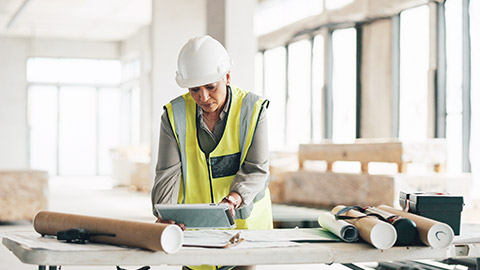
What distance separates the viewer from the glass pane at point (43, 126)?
24.1m

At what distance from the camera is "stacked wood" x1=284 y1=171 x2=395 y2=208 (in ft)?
24.8

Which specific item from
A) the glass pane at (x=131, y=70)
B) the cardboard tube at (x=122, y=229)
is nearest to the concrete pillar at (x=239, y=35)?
the cardboard tube at (x=122, y=229)

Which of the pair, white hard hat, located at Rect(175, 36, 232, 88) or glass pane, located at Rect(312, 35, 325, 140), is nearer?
white hard hat, located at Rect(175, 36, 232, 88)

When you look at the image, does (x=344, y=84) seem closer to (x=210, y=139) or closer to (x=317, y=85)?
(x=317, y=85)

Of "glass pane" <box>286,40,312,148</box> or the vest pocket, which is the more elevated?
"glass pane" <box>286,40,312,148</box>

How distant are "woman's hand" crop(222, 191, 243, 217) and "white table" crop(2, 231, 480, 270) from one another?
0.47 meters

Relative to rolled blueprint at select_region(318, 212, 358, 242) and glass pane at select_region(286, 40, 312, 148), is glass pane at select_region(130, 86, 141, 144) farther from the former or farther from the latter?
rolled blueprint at select_region(318, 212, 358, 242)

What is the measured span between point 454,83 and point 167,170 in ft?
23.8

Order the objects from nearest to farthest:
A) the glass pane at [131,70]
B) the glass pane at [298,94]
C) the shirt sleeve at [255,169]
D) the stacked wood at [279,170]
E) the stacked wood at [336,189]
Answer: the shirt sleeve at [255,169]
the stacked wood at [336,189]
the stacked wood at [279,170]
the glass pane at [298,94]
the glass pane at [131,70]

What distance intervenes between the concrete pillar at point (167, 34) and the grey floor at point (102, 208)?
5.38ft

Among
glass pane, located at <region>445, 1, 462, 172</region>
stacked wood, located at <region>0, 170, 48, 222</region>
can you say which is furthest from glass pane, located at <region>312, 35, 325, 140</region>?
stacked wood, located at <region>0, 170, 48, 222</region>

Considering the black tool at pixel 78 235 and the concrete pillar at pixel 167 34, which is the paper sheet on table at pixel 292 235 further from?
the concrete pillar at pixel 167 34

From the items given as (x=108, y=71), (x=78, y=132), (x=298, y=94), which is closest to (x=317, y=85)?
(x=298, y=94)

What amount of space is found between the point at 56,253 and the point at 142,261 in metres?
0.30
